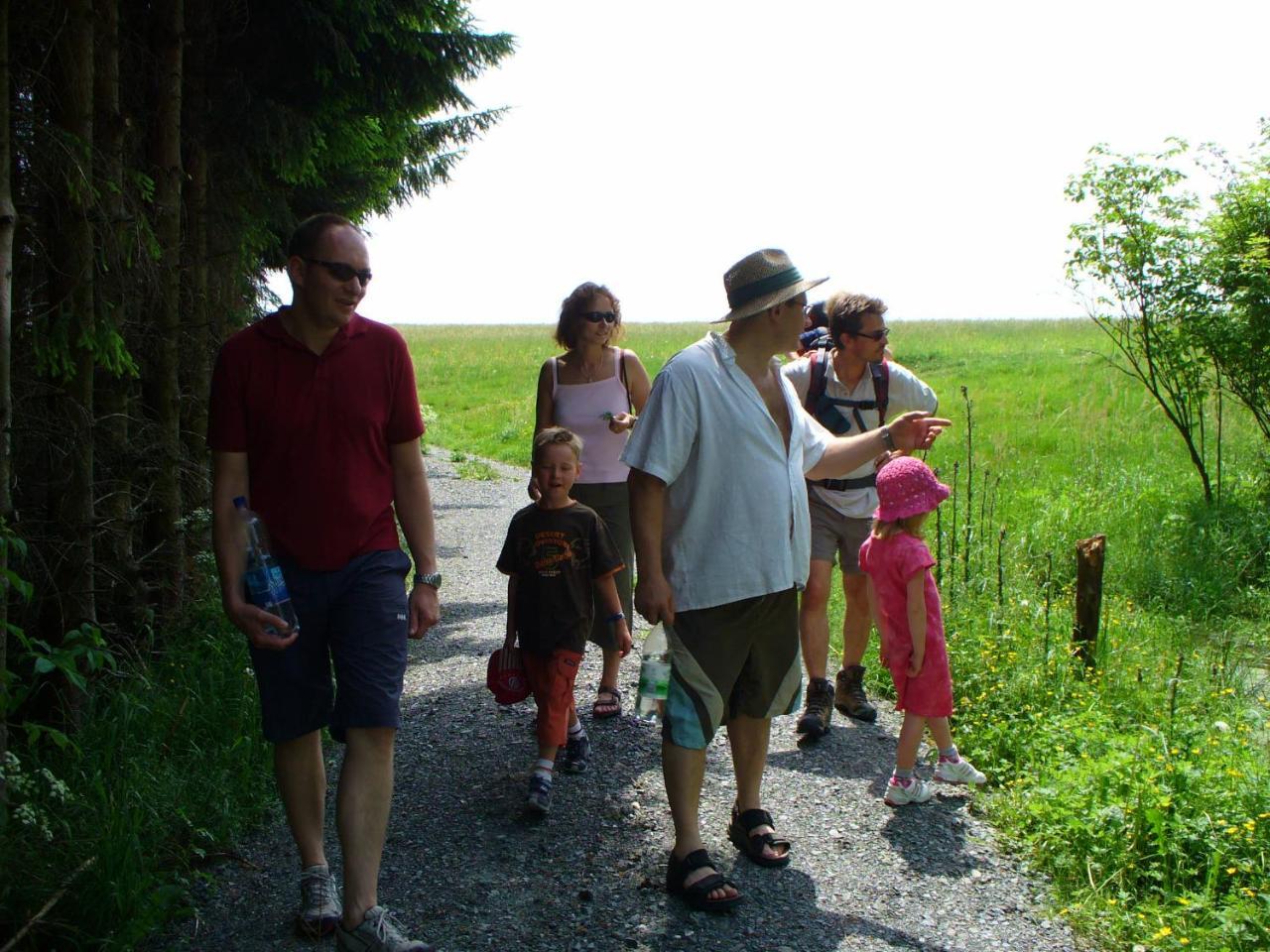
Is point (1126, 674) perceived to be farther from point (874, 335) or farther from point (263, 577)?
point (263, 577)

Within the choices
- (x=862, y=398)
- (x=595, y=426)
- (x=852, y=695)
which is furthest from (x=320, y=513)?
(x=852, y=695)

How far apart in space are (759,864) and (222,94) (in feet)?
19.6

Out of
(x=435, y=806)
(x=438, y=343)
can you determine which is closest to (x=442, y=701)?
(x=435, y=806)

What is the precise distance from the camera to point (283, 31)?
7.42 m

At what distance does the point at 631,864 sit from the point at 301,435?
1.97 meters

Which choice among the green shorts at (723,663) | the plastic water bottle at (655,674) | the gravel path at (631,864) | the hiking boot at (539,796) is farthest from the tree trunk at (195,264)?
the green shorts at (723,663)

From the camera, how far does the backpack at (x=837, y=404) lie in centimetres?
587

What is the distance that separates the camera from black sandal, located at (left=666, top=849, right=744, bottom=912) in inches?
156

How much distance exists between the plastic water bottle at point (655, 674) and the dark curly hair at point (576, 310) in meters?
2.09

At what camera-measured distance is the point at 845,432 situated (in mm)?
5883

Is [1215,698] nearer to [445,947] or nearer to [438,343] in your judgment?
[445,947]

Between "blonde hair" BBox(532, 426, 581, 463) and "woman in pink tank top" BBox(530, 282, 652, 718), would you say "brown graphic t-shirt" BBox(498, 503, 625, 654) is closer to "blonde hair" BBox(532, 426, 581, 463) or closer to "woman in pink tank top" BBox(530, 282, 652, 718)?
"blonde hair" BBox(532, 426, 581, 463)

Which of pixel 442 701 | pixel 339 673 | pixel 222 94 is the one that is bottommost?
pixel 442 701

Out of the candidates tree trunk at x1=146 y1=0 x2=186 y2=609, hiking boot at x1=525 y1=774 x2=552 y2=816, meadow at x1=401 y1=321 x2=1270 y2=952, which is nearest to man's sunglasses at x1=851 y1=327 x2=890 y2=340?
meadow at x1=401 y1=321 x2=1270 y2=952
